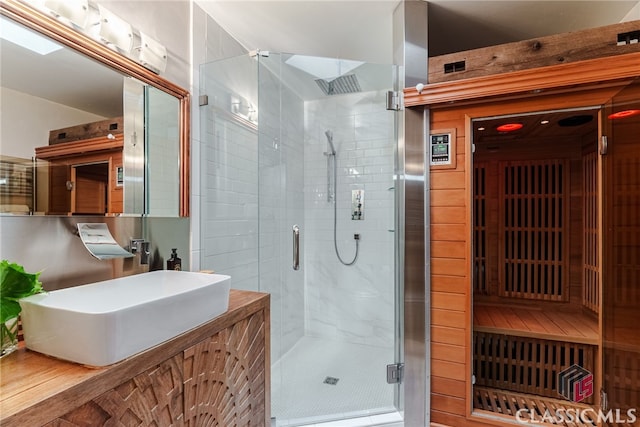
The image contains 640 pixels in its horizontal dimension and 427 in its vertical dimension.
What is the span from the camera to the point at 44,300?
820 millimetres

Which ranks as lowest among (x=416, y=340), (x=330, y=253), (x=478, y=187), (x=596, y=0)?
(x=416, y=340)

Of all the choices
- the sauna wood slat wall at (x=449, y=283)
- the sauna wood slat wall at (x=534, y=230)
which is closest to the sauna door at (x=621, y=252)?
the sauna wood slat wall at (x=449, y=283)

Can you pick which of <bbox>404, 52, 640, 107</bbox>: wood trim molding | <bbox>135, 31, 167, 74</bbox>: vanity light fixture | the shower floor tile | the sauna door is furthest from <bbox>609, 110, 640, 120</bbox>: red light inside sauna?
<bbox>135, 31, 167, 74</bbox>: vanity light fixture

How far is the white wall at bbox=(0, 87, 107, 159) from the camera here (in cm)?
91

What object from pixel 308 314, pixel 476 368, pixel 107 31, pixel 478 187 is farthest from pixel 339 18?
pixel 476 368

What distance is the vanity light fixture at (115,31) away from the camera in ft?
3.88

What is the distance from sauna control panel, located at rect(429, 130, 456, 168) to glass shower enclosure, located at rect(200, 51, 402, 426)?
0.27m

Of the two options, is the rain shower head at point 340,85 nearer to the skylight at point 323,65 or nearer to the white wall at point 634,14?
the skylight at point 323,65

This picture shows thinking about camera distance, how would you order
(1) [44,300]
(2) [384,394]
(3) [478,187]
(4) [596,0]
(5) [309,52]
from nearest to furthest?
1. (1) [44,300]
2. (4) [596,0]
3. (2) [384,394]
4. (5) [309,52]
5. (3) [478,187]

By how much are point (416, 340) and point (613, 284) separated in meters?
1.04

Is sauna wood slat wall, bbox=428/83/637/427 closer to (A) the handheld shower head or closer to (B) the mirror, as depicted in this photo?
(A) the handheld shower head

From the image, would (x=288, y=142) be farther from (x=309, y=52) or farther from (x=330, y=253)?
(x=330, y=253)

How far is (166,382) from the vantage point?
Answer: 84 centimetres

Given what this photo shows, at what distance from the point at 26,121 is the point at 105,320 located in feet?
2.46
